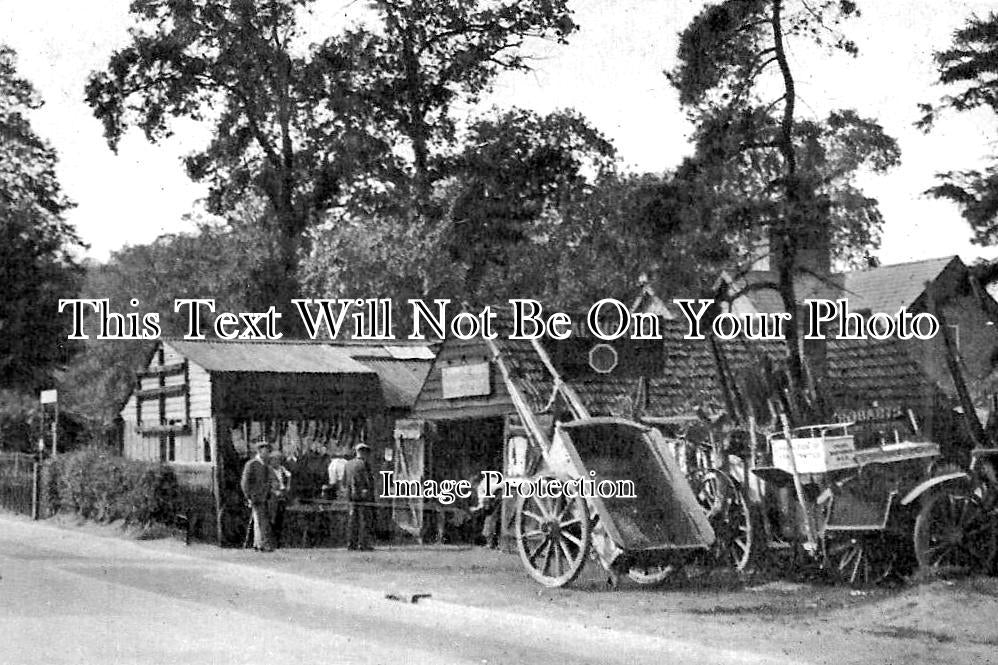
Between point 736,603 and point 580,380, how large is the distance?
633 centimetres

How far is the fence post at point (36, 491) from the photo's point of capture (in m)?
29.3

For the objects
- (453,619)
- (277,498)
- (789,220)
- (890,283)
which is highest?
(890,283)

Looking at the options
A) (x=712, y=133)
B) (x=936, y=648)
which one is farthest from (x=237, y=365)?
(x=936, y=648)

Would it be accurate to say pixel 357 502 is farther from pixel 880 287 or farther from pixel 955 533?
pixel 880 287

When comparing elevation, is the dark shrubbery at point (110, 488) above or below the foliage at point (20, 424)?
below

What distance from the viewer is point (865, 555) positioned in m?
15.4

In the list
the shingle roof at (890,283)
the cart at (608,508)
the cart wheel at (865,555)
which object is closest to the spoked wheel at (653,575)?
the cart at (608,508)

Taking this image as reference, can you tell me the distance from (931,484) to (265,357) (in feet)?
43.7

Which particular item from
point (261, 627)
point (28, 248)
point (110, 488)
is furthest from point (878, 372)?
point (28, 248)

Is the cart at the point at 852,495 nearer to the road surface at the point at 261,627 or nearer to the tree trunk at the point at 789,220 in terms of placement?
the tree trunk at the point at 789,220

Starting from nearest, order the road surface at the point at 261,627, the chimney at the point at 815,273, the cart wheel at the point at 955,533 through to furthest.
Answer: the road surface at the point at 261,627
the cart wheel at the point at 955,533
the chimney at the point at 815,273

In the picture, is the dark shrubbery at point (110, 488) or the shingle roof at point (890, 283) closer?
the dark shrubbery at point (110, 488)

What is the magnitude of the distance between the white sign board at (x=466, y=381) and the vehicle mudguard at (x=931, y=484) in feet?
29.4

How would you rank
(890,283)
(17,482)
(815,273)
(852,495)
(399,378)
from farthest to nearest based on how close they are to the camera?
(890,283)
(17,482)
(399,378)
(815,273)
(852,495)
